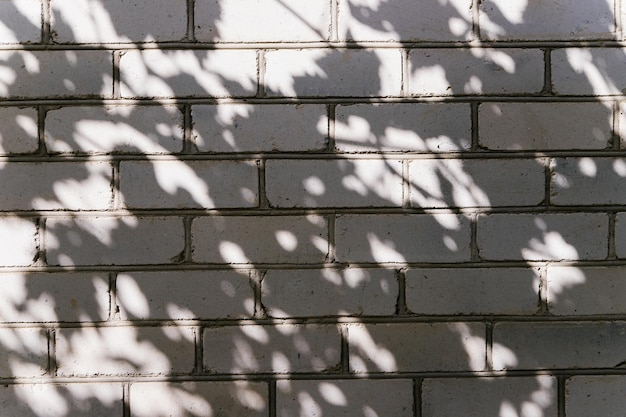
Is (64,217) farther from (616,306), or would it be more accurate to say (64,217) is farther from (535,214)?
(616,306)

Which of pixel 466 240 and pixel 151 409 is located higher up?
pixel 466 240

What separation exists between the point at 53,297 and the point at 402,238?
1.50m

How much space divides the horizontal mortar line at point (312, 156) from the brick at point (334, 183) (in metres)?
0.02

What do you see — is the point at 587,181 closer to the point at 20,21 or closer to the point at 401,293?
the point at 401,293

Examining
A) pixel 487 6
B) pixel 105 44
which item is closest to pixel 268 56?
pixel 105 44

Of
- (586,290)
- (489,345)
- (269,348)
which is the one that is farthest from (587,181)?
(269,348)

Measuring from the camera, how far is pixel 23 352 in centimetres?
250

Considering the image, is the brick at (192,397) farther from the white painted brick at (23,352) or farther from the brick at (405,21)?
the brick at (405,21)

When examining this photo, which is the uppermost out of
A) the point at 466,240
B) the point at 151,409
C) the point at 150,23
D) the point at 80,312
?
the point at 150,23

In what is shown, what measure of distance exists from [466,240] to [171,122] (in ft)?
4.44

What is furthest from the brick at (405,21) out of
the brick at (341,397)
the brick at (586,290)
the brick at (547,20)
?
the brick at (341,397)

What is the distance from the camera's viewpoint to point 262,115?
8.16 ft

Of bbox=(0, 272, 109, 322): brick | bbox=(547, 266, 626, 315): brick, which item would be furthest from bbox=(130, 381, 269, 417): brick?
bbox=(547, 266, 626, 315): brick

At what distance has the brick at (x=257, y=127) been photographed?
2486 millimetres
